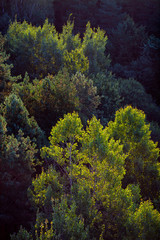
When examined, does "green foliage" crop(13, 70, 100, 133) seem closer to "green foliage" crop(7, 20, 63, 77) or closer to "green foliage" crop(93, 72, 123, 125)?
"green foliage" crop(93, 72, 123, 125)

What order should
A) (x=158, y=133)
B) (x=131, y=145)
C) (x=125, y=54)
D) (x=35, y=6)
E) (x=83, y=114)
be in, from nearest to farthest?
(x=131, y=145)
(x=83, y=114)
(x=158, y=133)
(x=35, y=6)
(x=125, y=54)

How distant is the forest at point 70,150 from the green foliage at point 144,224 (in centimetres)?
4

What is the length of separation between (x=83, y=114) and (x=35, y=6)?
3456cm

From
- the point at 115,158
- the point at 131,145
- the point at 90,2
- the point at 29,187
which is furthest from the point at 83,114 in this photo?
the point at 90,2

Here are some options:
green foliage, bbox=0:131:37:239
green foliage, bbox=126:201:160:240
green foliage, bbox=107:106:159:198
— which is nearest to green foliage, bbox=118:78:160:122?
green foliage, bbox=107:106:159:198

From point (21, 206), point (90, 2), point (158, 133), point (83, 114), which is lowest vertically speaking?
point (21, 206)

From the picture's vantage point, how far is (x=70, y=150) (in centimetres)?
1273

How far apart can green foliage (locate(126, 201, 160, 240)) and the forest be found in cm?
4

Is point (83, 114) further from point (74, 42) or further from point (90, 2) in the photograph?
point (90, 2)

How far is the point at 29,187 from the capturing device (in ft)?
40.0

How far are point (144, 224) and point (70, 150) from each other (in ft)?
17.6

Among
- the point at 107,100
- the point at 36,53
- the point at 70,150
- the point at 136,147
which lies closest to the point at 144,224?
the point at 70,150

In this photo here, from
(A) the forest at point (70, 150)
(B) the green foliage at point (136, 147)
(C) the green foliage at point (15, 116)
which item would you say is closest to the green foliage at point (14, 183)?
(A) the forest at point (70, 150)

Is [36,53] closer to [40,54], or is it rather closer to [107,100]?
[40,54]
